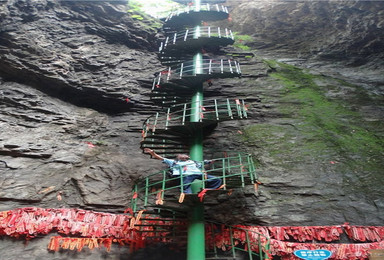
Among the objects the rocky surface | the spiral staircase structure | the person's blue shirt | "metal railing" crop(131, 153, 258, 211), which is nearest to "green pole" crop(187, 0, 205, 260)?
the spiral staircase structure

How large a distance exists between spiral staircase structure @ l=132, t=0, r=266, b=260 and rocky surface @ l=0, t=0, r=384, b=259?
2.45 feet

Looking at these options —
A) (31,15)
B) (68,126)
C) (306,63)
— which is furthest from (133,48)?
(306,63)

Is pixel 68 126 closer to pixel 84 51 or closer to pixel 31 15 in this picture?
Answer: pixel 84 51

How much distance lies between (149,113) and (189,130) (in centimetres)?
347

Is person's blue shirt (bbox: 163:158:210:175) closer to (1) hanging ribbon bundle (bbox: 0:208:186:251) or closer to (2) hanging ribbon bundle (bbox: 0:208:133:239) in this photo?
(1) hanging ribbon bundle (bbox: 0:208:186:251)

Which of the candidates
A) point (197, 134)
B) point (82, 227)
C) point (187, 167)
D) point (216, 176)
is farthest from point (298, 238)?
point (82, 227)

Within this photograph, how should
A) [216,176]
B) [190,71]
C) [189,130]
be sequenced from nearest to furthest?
[216,176], [189,130], [190,71]

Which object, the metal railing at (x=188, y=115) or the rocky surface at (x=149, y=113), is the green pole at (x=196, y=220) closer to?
the metal railing at (x=188, y=115)

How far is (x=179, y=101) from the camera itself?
963 cm

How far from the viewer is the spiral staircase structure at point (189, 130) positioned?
21.2ft

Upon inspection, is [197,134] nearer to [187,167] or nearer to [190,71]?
[187,167]

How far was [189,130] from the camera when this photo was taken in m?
8.00

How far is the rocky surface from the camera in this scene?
24.5 ft

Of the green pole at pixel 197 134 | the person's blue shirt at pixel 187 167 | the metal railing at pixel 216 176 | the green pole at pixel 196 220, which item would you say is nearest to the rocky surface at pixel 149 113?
the metal railing at pixel 216 176
